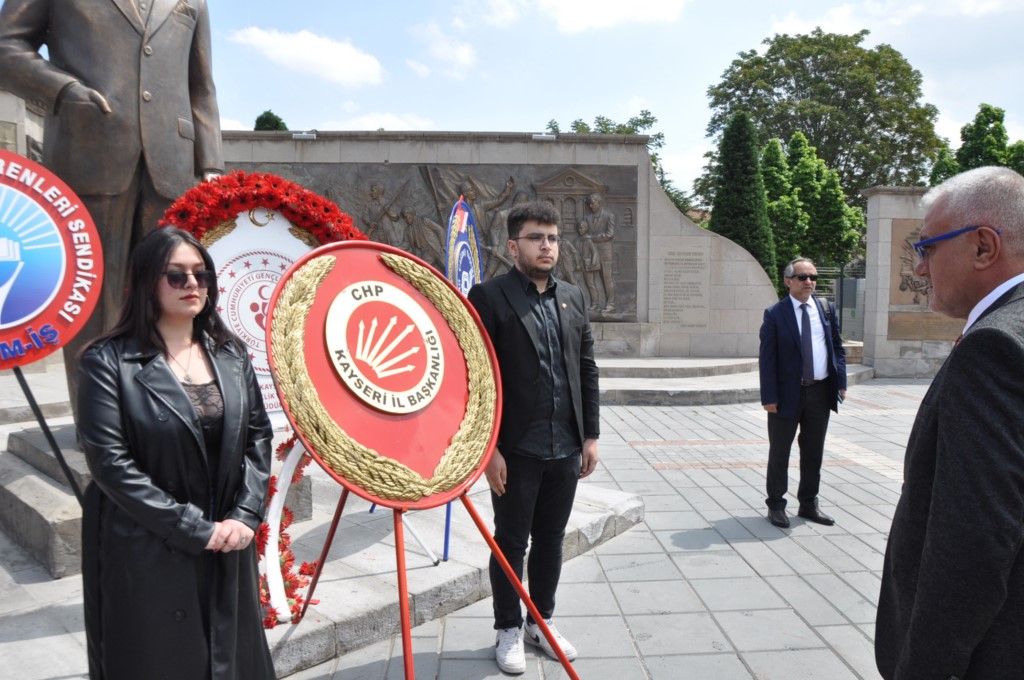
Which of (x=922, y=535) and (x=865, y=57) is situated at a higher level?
(x=865, y=57)

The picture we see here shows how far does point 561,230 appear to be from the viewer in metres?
13.4

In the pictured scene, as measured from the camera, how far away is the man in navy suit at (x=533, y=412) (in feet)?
9.69

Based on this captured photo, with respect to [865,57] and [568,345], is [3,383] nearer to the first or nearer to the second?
[568,345]

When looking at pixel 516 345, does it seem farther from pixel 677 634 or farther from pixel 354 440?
pixel 677 634

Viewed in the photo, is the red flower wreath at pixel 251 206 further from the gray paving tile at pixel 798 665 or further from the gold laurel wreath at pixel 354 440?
the gray paving tile at pixel 798 665

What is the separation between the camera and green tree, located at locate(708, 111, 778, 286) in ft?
56.3

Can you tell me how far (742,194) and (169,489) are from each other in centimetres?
1713

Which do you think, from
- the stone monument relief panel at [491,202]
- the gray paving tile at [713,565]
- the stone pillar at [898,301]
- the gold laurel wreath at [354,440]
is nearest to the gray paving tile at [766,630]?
the gray paving tile at [713,565]

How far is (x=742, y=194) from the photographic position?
17.2 m

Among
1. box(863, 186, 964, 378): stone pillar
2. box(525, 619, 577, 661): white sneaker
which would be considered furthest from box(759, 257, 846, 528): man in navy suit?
box(863, 186, 964, 378): stone pillar

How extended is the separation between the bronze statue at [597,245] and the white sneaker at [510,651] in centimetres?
1077

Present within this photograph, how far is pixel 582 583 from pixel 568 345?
5.41 ft

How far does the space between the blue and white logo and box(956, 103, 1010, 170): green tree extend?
2451 cm

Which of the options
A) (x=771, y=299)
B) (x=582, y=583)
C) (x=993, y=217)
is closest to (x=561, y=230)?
(x=771, y=299)
